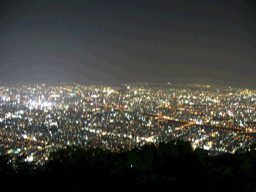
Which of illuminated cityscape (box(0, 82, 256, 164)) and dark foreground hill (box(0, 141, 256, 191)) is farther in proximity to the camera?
illuminated cityscape (box(0, 82, 256, 164))

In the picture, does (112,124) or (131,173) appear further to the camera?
(112,124)

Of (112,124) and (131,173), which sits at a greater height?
(131,173)

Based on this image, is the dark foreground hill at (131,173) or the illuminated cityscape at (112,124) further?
the illuminated cityscape at (112,124)

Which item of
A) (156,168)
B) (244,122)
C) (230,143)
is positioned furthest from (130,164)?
(244,122)

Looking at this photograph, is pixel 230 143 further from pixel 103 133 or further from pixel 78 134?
pixel 78 134
